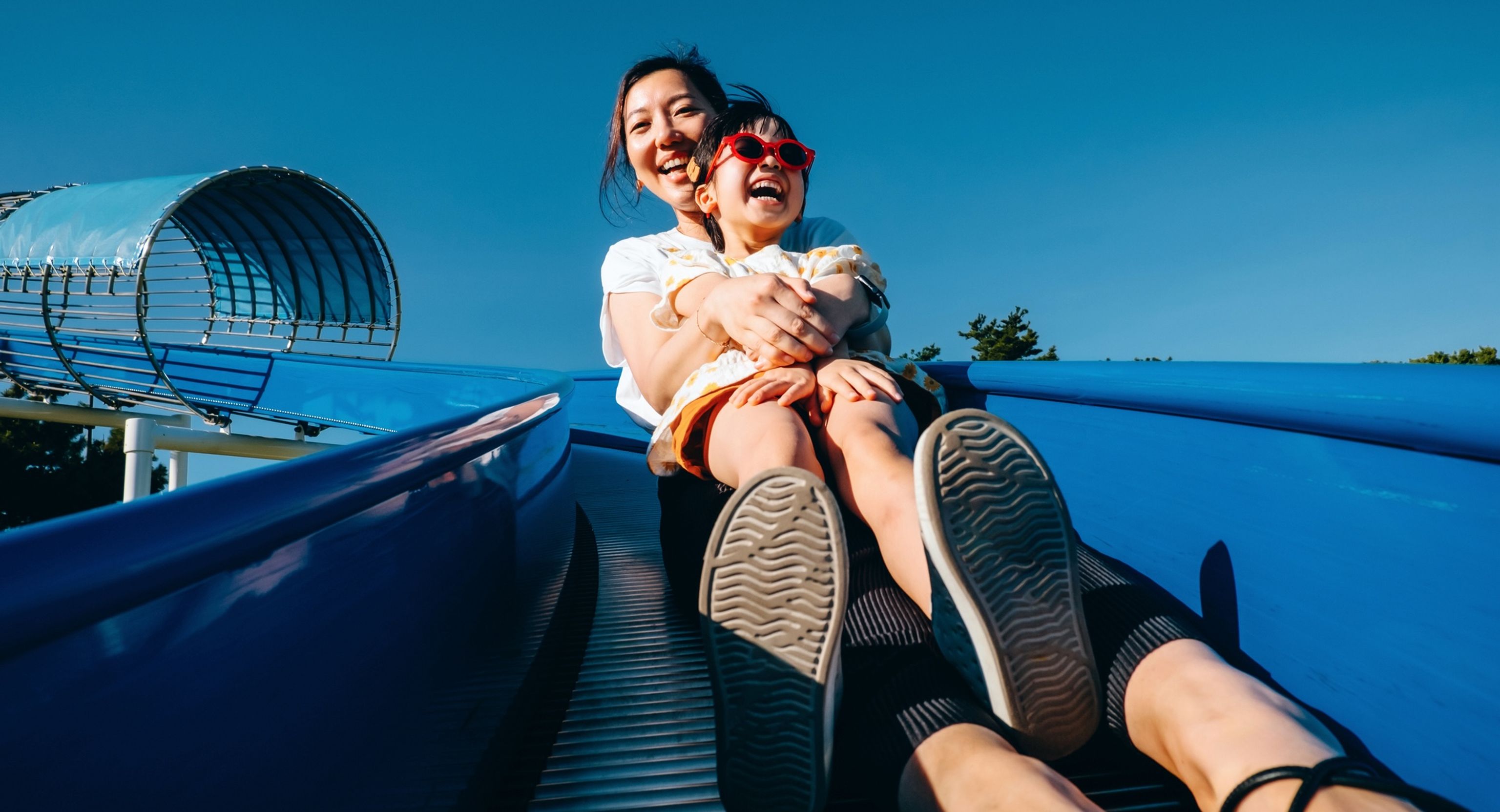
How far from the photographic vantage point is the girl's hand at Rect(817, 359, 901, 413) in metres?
1.47

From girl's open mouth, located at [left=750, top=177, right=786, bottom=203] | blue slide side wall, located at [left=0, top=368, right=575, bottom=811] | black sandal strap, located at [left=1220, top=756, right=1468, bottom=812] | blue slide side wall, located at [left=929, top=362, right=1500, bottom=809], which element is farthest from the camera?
girl's open mouth, located at [left=750, top=177, right=786, bottom=203]

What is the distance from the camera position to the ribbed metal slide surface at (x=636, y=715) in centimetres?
123

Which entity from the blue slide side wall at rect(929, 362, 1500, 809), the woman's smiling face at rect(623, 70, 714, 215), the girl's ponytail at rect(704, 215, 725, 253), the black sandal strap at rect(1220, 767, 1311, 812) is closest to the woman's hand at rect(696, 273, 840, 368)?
the blue slide side wall at rect(929, 362, 1500, 809)

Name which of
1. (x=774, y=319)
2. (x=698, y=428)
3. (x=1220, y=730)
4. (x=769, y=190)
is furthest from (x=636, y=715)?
(x=769, y=190)

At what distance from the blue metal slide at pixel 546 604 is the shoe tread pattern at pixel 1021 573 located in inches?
7.0

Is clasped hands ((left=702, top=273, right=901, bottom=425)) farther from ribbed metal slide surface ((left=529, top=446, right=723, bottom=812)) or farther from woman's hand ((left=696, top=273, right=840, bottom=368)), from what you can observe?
ribbed metal slide surface ((left=529, top=446, right=723, bottom=812))

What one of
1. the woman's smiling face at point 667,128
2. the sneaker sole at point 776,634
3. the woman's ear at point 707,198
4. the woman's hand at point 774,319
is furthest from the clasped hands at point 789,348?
the woman's smiling face at point 667,128

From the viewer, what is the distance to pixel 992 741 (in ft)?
2.99

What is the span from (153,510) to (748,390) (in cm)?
96

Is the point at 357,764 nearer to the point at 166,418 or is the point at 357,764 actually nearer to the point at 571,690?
the point at 571,690

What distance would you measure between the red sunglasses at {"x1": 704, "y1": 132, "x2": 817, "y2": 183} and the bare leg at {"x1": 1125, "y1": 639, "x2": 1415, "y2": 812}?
1.35m

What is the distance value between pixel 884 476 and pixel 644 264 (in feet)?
3.70

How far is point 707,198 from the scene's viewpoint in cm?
A: 218

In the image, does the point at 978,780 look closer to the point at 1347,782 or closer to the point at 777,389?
the point at 1347,782
